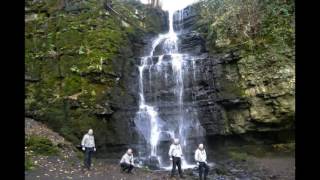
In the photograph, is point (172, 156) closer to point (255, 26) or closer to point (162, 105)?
point (162, 105)

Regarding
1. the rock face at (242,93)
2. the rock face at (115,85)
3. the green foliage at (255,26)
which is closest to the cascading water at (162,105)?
the rock face at (115,85)

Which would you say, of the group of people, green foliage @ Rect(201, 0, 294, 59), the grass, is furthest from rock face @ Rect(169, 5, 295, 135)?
the group of people

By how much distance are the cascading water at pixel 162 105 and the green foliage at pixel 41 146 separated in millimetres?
5156

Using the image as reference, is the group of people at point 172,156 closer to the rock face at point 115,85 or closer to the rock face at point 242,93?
the rock face at point 115,85

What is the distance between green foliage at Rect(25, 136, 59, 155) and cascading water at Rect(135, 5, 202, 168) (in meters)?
5.16

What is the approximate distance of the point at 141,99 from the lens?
78.3 ft

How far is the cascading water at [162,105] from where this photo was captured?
886 inches

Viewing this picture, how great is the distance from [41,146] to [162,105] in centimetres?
749

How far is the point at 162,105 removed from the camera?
77.3ft

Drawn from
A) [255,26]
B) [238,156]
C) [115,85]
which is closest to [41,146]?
[115,85]

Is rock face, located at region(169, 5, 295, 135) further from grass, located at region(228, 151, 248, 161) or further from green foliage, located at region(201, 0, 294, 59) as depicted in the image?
grass, located at region(228, 151, 248, 161)
